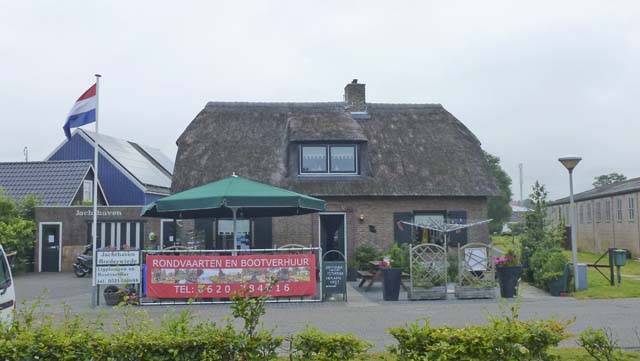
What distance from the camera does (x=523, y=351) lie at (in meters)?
5.55

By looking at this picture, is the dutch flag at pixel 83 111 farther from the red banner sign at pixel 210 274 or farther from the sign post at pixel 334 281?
the sign post at pixel 334 281

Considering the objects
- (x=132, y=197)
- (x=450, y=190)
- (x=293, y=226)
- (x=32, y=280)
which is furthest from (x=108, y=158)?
(x=450, y=190)

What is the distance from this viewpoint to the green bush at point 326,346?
5.48 metres

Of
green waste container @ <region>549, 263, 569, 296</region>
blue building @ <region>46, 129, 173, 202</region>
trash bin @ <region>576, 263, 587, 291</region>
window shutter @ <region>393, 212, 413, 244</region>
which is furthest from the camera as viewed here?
blue building @ <region>46, 129, 173, 202</region>

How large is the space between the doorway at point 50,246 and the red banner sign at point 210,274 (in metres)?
11.5

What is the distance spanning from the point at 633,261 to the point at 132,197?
23.6 meters

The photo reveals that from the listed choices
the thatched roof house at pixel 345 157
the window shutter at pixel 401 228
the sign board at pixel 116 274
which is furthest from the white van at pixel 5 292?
the window shutter at pixel 401 228

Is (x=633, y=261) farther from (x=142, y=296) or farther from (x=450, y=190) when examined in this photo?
(x=142, y=296)

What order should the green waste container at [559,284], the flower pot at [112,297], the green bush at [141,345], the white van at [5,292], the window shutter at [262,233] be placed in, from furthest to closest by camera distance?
the window shutter at [262,233] < the green waste container at [559,284] < the flower pot at [112,297] < the white van at [5,292] < the green bush at [141,345]

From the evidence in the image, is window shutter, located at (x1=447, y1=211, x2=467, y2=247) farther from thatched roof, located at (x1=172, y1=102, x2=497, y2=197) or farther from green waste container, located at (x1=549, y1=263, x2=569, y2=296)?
green waste container, located at (x1=549, y1=263, x2=569, y2=296)

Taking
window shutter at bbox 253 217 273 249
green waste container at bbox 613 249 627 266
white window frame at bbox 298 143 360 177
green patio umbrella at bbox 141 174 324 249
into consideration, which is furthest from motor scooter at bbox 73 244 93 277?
green waste container at bbox 613 249 627 266

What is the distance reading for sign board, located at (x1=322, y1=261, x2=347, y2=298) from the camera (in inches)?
523

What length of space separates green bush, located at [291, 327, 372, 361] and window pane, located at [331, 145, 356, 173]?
14.5 meters

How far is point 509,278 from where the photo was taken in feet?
44.3
